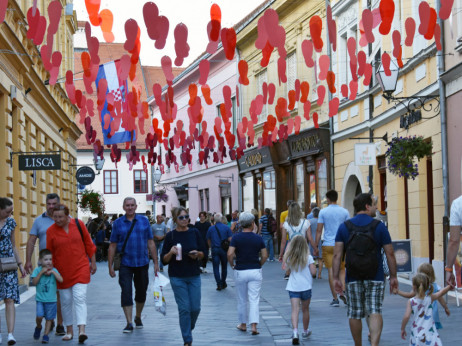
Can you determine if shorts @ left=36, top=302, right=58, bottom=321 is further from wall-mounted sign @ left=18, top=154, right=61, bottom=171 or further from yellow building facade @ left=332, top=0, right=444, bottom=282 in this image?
yellow building facade @ left=332, top=0, right=444, bottom=282

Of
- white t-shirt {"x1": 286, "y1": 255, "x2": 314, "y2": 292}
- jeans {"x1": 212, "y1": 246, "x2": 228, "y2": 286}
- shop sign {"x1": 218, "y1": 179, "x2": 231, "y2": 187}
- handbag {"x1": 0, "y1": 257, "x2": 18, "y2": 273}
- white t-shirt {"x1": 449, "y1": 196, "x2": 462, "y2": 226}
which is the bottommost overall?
jeans {"x1": 212, "y1": 246, "x2": 228, "y2": 286}

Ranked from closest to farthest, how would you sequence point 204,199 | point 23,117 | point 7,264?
point 7,264 < point 23,117 < point 204,199

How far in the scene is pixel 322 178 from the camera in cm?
2830

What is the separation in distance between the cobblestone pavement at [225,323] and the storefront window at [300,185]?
12.7m

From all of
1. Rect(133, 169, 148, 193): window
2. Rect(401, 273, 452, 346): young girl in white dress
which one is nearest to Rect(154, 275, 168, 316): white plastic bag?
Rect(401, 273, 452, 346): young girl in white dress

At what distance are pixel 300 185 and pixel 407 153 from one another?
45.3ft

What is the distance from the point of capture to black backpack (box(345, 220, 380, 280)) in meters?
8.84

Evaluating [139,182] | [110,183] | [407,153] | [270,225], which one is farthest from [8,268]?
[139,182]

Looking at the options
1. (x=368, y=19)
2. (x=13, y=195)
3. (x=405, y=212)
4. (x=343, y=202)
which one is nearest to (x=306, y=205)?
(x=343, y=202)

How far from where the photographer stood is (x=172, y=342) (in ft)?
35.1

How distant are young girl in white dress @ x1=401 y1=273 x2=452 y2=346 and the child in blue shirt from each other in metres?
4.40

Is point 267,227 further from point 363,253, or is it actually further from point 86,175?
point 363,253

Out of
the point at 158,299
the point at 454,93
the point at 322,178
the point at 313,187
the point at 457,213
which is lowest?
the point at 158,299

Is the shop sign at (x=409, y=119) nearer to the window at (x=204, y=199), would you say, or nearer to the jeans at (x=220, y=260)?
the jeans at (x=220, y=260)
